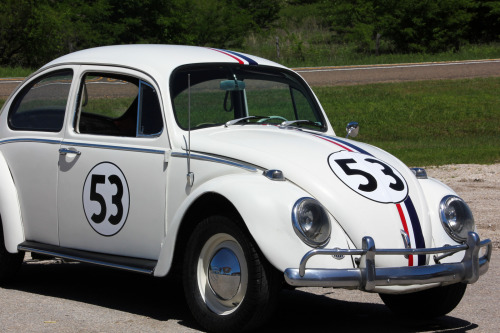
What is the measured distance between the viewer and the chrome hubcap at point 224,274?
516cm

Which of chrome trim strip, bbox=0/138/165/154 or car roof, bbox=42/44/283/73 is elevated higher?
car roof, bbox=42/44/283/73

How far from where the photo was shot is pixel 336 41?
41062mm

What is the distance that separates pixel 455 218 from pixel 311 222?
104cm

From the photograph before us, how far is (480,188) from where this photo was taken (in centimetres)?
1299

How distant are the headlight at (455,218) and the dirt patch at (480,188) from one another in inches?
135

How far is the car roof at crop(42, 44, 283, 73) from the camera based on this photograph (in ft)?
20.2

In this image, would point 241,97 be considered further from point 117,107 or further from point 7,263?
point 7,263

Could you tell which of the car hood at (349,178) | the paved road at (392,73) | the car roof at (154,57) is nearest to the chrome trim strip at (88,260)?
the car hood at (349,178)

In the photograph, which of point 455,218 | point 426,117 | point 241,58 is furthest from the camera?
point 426,117

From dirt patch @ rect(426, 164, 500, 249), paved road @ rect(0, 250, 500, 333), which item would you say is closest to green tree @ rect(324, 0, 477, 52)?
dirt patch @ rect(426, 164, 500, 249)

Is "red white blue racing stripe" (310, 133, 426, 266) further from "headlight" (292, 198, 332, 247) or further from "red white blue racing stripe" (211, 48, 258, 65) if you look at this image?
"red white blue racing stripe" (211, 48, 258, 65)

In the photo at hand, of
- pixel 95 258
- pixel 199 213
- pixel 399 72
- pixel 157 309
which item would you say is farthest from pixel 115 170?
pixel 399 72

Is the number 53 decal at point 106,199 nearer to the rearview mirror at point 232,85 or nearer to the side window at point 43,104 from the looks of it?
the side window at point 43,104

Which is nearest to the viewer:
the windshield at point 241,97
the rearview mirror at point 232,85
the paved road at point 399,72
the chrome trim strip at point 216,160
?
the chrome trim strip at point 216,160
